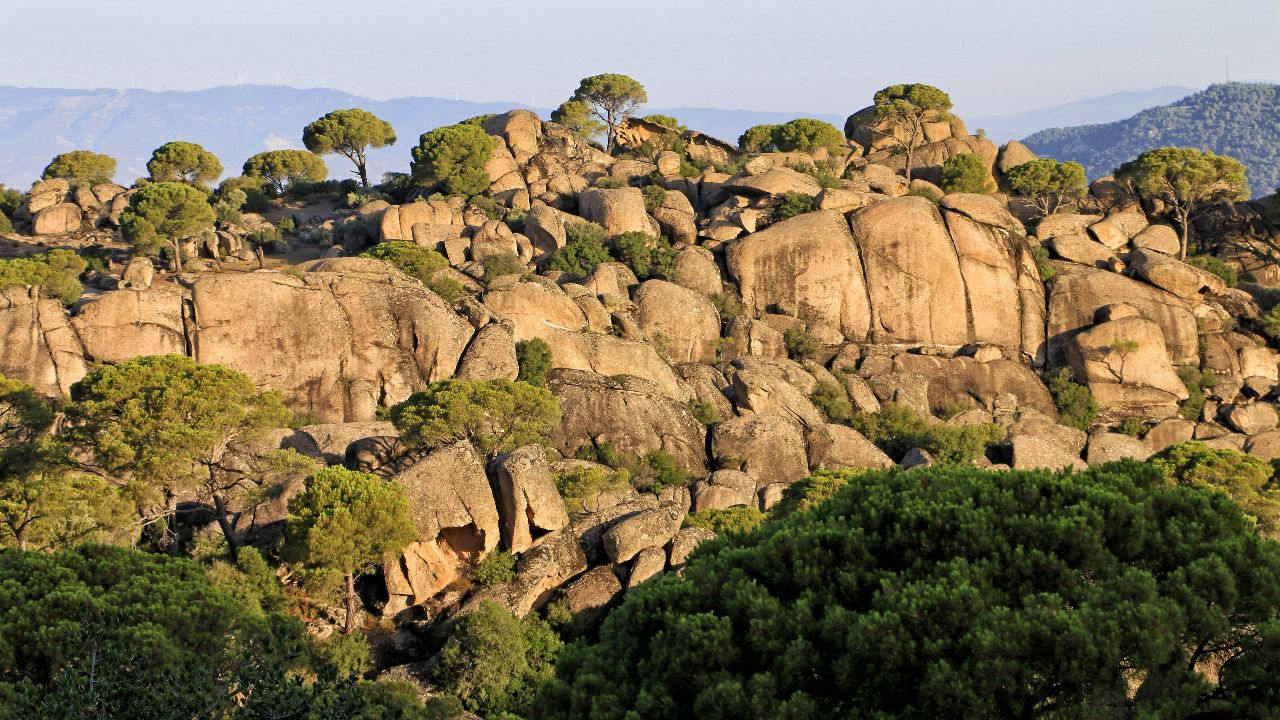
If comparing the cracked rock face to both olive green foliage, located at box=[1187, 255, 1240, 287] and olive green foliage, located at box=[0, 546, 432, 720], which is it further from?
olive green foliage, located at box=[1187, 255, 1240, 287]

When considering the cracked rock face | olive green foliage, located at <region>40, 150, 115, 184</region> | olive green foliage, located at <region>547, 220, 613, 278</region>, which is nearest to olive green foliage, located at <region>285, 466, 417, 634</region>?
the cracked rock face

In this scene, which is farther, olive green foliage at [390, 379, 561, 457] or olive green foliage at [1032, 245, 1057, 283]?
olive green foliage at [1032, 245, 1057, 283]

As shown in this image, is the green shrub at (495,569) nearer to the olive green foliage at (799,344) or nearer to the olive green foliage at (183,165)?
the olive green foliage at (799,344)

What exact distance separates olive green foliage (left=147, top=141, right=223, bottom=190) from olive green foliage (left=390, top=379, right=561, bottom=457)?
6103 centimetres

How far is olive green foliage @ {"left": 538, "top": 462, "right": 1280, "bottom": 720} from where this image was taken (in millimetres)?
14617

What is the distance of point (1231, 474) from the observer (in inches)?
1654

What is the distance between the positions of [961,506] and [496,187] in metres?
68.7

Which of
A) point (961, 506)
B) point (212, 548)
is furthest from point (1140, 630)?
point (212, 548)

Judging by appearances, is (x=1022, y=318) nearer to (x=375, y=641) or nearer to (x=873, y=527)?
(x=375, y=641)

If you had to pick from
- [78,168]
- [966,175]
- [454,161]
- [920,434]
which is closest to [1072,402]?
[920,434]

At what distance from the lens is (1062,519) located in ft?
54.3

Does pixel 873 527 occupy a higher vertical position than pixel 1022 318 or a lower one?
higher

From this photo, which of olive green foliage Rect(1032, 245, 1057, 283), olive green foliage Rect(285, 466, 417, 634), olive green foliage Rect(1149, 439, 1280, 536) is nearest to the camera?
olive green foliage Rect(285, 466, 417, 634)

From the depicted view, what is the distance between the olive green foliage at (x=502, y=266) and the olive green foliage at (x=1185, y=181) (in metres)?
48.8
